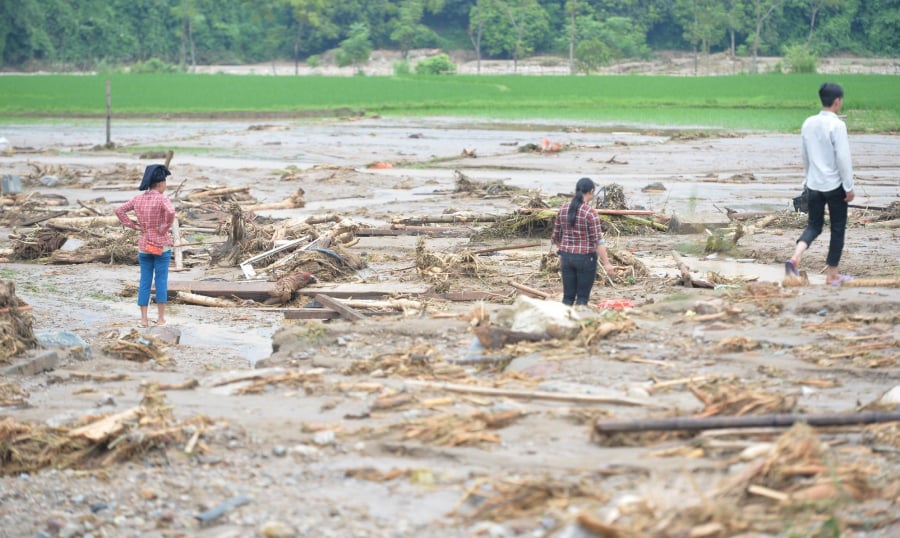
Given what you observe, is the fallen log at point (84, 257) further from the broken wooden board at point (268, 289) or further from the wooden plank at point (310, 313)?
the wooden plank at point (310, 313)

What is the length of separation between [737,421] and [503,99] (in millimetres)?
53752

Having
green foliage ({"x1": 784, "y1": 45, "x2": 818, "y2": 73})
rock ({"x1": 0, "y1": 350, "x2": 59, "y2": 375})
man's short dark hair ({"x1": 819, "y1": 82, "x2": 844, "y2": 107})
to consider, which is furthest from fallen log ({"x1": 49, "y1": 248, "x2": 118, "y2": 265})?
green foliage ({"x1": 784, "y1": 45, "x2": 818, "y2": 73})

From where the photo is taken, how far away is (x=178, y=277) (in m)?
14.7

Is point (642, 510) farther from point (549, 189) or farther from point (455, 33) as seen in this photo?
point (455, 33)

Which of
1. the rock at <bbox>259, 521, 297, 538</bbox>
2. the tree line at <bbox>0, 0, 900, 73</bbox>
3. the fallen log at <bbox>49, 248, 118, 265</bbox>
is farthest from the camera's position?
the tree line at <bbox>0, 0, 900, 73</bbox>

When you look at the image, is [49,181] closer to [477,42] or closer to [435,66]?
[435,66]

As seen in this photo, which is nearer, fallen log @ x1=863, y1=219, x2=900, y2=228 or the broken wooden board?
the broken wooden board

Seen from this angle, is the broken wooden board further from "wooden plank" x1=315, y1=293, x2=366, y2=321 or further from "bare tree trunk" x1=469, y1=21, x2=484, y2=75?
"bare tree trunk" x1=469, y1=21, x2=484, y2=75

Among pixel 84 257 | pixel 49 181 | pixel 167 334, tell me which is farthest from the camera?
pixel 49 181

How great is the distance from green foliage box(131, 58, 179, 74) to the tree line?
2415mm

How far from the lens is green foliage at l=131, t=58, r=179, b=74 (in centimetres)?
9744

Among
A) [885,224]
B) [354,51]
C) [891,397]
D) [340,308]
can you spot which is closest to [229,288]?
[340,308]

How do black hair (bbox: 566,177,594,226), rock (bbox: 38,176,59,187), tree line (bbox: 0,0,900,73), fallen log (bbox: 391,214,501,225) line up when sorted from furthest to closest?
tree line (bbox: 0,0,900,73) < rock (bbox: 38,176,59,187) < fallen log (bbox: 391,214,501,225) < black hair (bbox: 566,177,594,226)

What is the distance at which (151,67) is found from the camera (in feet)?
323
